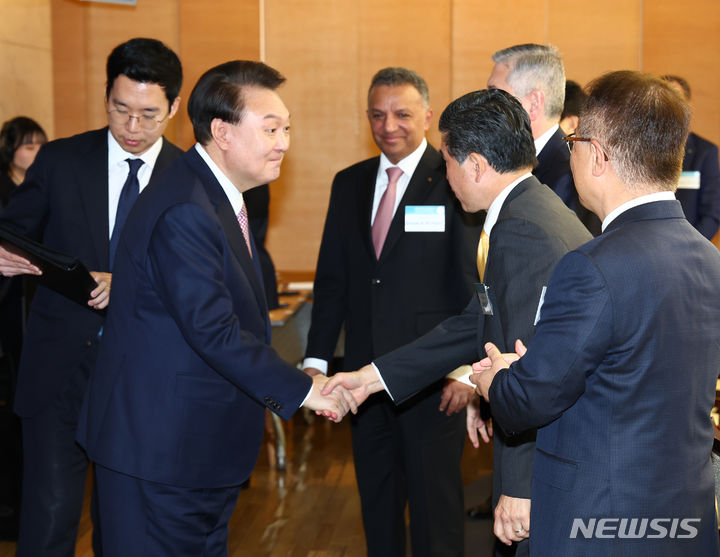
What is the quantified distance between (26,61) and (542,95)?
13.0 feet

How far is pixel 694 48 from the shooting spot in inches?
286

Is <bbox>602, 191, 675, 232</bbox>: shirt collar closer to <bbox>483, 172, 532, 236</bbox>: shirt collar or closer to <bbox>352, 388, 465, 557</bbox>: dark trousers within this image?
<bbox>483, 172, 532, 236</bbox>: shirt collar

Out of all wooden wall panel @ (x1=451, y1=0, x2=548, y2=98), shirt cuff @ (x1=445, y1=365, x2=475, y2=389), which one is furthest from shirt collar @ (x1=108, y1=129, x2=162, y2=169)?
wooden wall panel @ (x1=451, y1=0, x2=548, y2=98)

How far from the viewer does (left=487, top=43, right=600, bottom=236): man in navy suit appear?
2785 millimetres

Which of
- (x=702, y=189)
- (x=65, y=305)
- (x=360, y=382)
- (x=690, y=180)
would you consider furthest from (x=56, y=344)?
(x=702, y=189)

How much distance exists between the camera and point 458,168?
7.48 feet

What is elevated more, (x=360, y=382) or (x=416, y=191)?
(x=416, y=191)

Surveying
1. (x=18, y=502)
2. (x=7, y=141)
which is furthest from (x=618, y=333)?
(x=7, y=141)

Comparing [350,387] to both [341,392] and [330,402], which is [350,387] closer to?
[341,392]

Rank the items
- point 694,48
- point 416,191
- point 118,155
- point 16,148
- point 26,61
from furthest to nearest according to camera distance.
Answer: point 694,48 → point 26,61 → point 16,148 → point 416,191 → point 118,155

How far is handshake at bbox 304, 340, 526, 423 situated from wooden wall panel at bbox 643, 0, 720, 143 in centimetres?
553

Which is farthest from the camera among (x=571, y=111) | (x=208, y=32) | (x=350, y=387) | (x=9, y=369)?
(x=208, y=32)

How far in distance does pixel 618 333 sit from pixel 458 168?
0.82 m

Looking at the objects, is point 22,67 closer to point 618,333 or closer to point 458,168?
point 458,168
